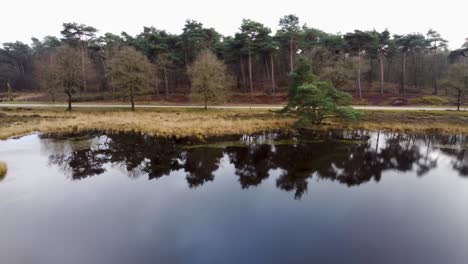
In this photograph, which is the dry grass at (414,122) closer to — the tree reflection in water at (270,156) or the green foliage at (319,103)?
the green foliage at (319,103)

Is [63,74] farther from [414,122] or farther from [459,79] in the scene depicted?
[459,79]

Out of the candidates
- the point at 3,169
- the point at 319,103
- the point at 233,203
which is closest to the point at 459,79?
the point at 319,103

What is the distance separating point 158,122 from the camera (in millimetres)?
32438

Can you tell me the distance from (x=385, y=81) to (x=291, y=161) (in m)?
62.0

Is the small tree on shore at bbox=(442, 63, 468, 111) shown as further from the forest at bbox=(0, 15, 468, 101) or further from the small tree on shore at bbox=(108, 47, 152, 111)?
the small tree on shore at bbox=(108, 47, 152, 111)

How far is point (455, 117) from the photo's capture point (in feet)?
108

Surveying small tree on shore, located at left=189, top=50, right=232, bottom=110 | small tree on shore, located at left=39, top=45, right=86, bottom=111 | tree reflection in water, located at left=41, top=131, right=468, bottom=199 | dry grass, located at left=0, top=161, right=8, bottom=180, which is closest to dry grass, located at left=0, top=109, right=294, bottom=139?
tree reflection in water, located at left=41, top=131, right=468, bottom=199

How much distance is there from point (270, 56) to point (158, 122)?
3683 centimetres

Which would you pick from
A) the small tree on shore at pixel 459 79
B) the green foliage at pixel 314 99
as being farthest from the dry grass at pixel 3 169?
the small tree on shore at pixel 459 79

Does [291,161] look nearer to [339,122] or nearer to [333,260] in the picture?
[333,260]

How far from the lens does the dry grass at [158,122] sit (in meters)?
28.9

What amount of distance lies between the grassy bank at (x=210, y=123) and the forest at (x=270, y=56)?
9018 millimetres

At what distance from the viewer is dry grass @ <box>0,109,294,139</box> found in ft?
94.8

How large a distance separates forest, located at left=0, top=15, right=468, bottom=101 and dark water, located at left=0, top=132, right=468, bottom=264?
2170 centimetres
